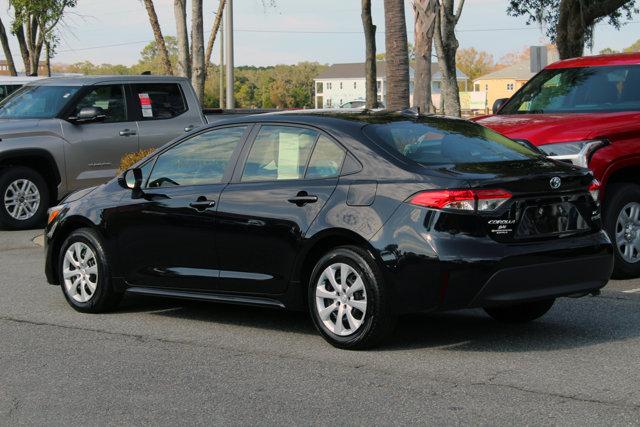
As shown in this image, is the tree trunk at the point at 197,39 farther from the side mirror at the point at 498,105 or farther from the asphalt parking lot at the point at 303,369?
the asphalt parking lot at the point at 303,369

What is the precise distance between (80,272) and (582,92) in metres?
5.69

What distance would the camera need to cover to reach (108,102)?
52.1ft

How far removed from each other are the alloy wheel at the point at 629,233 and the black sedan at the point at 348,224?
2.32 metres

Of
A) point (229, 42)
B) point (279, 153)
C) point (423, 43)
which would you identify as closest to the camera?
point (279, 153)

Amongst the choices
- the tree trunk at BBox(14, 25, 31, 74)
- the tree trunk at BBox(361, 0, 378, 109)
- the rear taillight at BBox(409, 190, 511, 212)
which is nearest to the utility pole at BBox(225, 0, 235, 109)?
the tree trunk at BBox(361, 0, 378, 109)

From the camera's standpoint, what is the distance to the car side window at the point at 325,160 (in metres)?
7.49

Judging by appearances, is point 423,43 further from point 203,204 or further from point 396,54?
point 203,204

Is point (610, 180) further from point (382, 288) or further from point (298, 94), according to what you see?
point (298, 94)

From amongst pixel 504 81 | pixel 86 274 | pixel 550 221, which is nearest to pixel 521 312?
pixel 550 221

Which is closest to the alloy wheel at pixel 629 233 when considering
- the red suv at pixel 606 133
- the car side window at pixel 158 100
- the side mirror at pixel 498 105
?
the red suv at pixel 606 133

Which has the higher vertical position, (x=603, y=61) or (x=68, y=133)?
(x=603, y=61)

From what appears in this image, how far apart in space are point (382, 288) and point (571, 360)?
127 cm

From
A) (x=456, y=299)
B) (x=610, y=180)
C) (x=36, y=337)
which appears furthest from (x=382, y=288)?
(x=610, y=180)

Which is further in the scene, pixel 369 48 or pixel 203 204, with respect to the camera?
pixel 369 48
